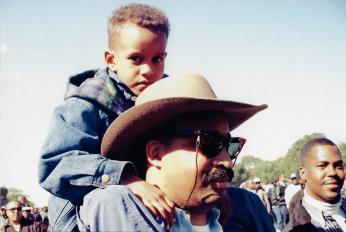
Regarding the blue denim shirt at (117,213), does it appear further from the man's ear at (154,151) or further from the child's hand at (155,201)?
the man's ear at (154,151)

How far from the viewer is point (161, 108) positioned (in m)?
2.15

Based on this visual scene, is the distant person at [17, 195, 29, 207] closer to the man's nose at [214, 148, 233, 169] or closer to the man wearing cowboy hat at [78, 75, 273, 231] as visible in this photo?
the man wearing cowboy hat at [78, 75, 273, 231]

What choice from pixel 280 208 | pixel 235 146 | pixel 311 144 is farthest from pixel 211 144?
pixel 280 208

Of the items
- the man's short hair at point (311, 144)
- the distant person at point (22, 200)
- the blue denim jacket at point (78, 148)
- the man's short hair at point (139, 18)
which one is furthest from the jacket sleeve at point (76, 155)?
the distant person at point (22, 200)

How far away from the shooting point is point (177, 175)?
219cm

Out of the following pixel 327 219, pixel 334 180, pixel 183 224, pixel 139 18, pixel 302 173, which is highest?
pixel 139 18

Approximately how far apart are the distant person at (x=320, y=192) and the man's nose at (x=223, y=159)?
7.85 feet

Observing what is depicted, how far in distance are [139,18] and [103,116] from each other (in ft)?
2.75

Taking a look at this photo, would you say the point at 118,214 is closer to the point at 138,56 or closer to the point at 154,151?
the point at 154,151

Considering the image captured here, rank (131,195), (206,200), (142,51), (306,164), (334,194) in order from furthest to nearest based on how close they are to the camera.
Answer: (306,164), (334,194), (142,51), (206,200), (131,195)

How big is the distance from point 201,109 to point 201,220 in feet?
2.24

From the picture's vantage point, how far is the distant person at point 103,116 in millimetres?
2188

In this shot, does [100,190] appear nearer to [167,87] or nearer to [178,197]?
[178,197]

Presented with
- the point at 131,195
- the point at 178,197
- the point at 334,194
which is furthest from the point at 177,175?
the point at 334,194
